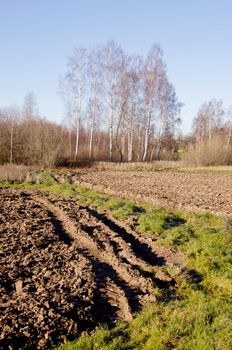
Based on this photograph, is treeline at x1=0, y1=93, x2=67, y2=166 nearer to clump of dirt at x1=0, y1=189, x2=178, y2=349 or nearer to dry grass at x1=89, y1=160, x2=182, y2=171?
dry grass at x1=89, y1=160, x2=182, y2=171

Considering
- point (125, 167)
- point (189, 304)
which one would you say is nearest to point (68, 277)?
point (189, 304)

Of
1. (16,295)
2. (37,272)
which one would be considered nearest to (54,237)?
(37,272)

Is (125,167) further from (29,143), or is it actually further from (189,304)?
(189,304)

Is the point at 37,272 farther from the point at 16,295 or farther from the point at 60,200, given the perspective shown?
the point at 60,200

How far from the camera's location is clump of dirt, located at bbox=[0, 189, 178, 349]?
4.78 m

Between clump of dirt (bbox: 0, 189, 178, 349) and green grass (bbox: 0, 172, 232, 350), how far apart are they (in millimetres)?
309

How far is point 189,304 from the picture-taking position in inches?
219

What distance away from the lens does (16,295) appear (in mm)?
5566

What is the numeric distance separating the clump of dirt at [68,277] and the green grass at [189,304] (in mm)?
309

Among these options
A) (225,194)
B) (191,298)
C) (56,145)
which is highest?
(56,145)

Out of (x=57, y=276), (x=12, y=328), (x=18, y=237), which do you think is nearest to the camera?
(x=12, y=328)

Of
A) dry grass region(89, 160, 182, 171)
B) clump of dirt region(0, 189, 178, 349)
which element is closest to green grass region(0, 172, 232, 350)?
clump of dirt region(0, 189, 178, 349)

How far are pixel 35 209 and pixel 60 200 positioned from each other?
219 centimetres

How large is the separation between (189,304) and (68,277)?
89.3 inches
